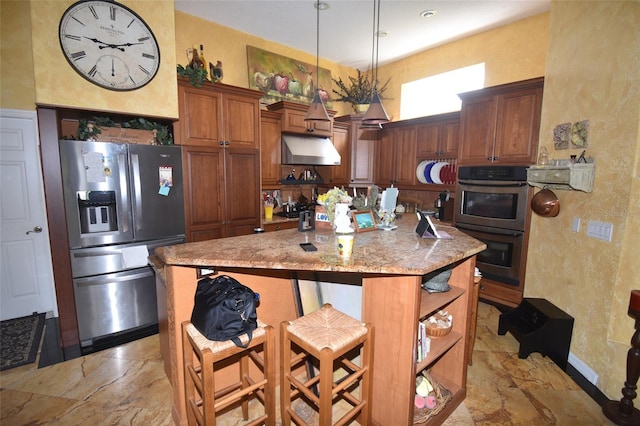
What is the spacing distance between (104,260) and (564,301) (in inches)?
161

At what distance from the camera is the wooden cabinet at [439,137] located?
4.01 metres

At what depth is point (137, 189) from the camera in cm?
282

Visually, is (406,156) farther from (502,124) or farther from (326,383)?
(326,383)

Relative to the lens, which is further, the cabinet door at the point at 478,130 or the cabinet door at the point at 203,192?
the cabinet door at the point at 478,130

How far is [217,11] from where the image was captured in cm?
356

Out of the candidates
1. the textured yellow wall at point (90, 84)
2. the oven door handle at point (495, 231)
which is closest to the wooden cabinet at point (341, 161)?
the oven door handle at point (495, 231)

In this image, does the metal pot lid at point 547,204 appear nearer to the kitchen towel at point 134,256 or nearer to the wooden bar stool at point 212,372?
the wooden bar stool at point 212,372

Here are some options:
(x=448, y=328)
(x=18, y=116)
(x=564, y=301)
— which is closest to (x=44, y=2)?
(x=18, y=116)

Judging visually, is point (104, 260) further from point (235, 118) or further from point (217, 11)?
point (217, 11)

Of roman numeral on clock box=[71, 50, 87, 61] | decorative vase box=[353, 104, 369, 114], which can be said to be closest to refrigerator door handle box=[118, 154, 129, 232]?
roman numeral on clock box=[71, 50, 87, 61]

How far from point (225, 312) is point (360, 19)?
12.3 ft

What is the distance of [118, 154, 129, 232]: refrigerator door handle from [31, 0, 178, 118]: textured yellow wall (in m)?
0.47

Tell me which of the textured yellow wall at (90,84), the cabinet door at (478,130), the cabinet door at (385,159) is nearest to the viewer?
the textured yellow wall at (90,84)

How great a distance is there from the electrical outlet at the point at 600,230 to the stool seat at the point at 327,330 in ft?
6.41
